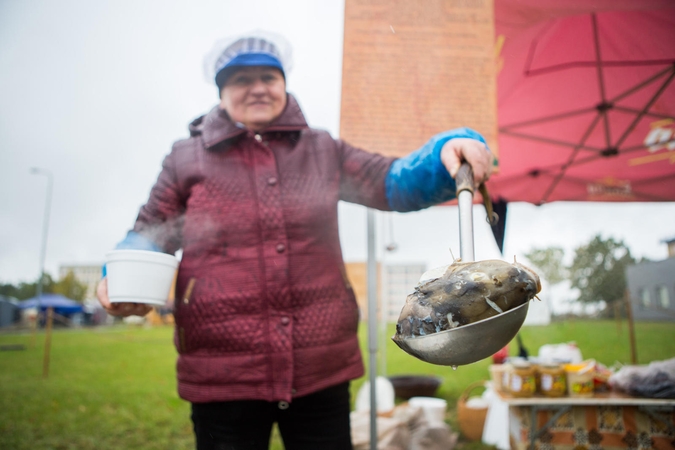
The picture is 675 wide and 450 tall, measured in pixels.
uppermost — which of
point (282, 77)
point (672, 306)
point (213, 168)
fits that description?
point (282, 77)

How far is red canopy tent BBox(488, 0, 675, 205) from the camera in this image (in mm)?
2484

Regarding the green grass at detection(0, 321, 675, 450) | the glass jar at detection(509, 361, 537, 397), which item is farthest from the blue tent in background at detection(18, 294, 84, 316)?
the glass jar at detection(509, 361, 537, 397)

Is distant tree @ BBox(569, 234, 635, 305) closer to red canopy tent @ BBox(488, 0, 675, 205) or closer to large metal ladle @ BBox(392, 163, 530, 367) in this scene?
red canopy tent @ BBox(488, 0, 675, 205)

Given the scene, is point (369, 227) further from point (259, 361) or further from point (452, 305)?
point (452, 305)

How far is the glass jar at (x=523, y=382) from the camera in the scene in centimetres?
240

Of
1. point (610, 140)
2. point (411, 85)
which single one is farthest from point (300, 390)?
point (610, 140)

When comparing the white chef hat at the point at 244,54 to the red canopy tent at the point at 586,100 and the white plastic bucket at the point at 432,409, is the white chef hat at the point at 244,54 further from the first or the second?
the white plastic bucket at the point at 432,409

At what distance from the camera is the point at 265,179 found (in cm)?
122

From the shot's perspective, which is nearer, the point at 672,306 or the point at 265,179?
the point at 265,179

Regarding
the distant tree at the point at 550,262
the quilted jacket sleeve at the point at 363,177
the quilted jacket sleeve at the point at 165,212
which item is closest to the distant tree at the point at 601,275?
the distant tree at the point at 550,262

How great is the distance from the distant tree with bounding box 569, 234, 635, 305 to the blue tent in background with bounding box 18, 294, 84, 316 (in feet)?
103

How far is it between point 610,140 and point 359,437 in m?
3.14

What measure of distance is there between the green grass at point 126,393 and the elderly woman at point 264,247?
8.07 feet

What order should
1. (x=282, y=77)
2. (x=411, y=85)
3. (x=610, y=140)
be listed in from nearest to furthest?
(x=282, y=77) < (x=411, y=85) < (x=610, y=140)
